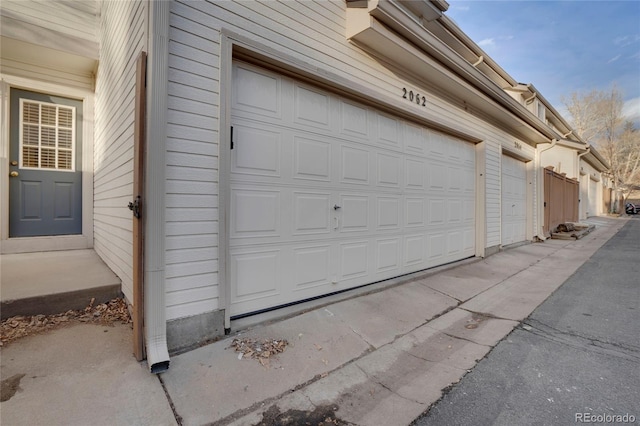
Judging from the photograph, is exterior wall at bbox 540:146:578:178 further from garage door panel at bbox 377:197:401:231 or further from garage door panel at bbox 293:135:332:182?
garage door panel at bbox 293:135:332:182

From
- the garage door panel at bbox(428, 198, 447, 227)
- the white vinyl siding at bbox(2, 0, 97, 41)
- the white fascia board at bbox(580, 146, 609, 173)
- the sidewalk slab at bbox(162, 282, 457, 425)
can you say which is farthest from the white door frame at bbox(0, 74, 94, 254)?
the white fascia board at bbox(580, 146, 609, 173)

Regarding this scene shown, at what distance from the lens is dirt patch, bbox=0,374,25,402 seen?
1.73 m

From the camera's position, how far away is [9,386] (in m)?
1.81

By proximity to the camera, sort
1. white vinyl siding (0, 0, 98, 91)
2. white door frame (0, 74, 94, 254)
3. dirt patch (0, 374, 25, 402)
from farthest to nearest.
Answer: white door frame (0, 74, 94, 254) < white vinyl siding (0, 0, 98, 91) < dirt patch (0, 374, 25, 402)

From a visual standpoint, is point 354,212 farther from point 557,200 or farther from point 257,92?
point 557,200

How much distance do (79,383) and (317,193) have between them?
2.55 meters

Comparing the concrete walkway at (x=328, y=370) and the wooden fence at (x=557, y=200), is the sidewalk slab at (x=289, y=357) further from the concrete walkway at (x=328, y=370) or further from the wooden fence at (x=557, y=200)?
the wooden fence at (x=557, y=200)

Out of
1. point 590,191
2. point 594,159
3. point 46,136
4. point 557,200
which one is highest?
point 594,159

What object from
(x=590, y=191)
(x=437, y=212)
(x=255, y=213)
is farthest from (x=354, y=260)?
(x=590, y=191)

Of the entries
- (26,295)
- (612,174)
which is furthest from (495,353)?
(612,174)

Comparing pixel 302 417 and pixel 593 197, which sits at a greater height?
pixel 593 197

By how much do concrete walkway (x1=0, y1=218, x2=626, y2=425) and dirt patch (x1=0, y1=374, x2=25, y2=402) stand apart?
4cm

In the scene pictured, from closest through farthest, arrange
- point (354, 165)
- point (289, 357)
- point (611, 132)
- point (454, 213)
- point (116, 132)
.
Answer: point (289, 357) → point (116, 132) → point (354, 165) → point (454, 213) → point (611, 132)

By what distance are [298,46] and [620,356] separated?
13.5 feet
